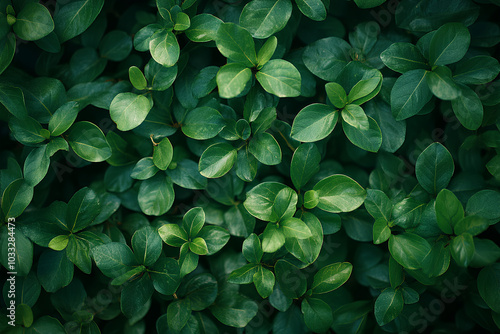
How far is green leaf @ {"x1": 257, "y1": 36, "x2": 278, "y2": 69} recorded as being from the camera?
1.02 m

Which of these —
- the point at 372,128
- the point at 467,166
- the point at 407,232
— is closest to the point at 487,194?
the point at 467,166

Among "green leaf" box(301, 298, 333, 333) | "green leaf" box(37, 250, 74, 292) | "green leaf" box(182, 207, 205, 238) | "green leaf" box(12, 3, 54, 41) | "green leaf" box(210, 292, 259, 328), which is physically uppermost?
"green leaf" box(12, 3, 54, 41)

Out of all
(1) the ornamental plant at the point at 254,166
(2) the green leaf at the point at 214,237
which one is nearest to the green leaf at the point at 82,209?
(1) the ornamental plant at the point at 254,166

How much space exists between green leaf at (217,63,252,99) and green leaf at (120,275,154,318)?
601 millimetres

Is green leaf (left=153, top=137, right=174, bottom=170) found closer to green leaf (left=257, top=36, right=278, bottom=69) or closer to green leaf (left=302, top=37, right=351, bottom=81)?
green leaf (left=257, top=36, right=278, bottom=69)

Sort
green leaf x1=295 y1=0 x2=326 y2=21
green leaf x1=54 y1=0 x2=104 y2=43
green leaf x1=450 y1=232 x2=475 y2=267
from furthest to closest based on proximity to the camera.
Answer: green leaf x1=54 y1=0 x2=104 y2=43 < green leaf x1=295 y1=0 x2=326 y2=21 < green leaf x1=450 y1=232 x2=475 y2=267

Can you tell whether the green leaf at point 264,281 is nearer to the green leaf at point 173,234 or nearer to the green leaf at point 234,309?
the green leaf at point 234,309

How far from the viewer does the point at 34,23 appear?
107cm

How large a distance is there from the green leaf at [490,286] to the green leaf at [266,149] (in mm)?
705

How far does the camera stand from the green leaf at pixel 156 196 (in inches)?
45.1

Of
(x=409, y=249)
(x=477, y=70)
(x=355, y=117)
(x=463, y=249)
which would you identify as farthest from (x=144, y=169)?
(x=477, y=70)

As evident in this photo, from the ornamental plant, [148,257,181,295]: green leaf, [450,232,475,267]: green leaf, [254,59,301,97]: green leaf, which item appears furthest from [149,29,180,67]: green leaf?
[450,232,475,267]: green leaf

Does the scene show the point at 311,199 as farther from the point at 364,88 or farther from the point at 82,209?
the point at 82,209

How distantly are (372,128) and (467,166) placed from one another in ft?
1.24
